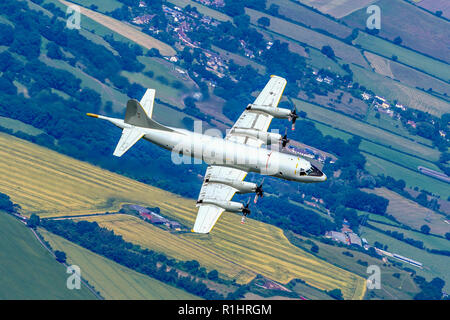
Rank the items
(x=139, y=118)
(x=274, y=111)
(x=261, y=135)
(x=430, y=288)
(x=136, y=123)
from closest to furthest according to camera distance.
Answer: (x=139, y=118) → (x=136, y=123) → (x=261, y=135) → (x=274, y=111) → (x=430, y=288)

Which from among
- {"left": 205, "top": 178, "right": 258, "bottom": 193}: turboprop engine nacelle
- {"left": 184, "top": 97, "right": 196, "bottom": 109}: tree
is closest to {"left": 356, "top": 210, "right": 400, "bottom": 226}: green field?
{"left": 184, "top": 97, "right": 196, "bottom": 109}: tree

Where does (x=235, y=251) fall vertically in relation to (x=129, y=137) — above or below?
below

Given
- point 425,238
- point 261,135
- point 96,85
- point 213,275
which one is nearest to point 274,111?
point 261,135

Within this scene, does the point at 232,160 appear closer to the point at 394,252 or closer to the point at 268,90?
the point at 268,90

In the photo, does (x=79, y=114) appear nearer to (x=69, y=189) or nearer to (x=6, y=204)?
(x=69, y=189)

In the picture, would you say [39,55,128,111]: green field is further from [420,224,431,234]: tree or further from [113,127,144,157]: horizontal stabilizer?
[420,224,431,234]: tree
